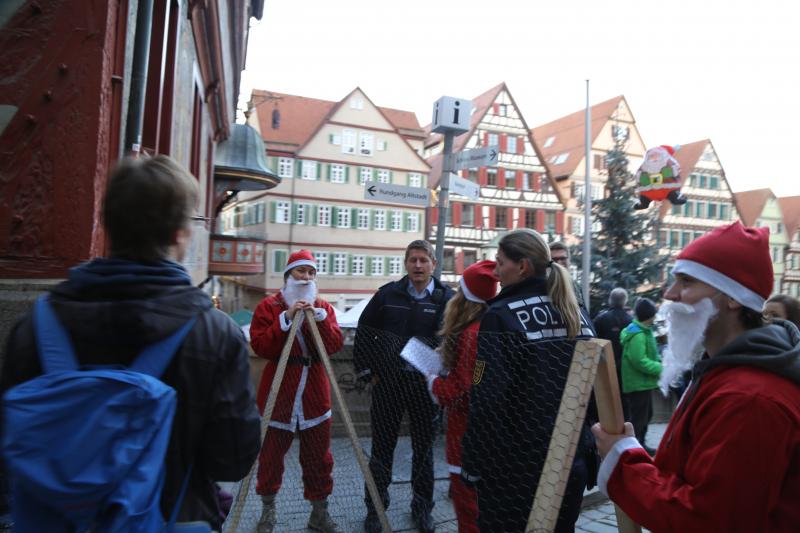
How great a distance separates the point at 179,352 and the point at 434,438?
140 inches

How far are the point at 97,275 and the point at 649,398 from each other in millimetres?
6248

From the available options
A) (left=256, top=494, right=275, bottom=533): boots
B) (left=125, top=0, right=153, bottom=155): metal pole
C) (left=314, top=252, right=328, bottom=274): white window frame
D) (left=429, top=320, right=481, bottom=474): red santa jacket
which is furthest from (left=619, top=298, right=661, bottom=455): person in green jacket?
(left=314, top=252, right=328, bottom=274): white window frame

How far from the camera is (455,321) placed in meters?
3.98

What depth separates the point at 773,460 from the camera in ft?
5.06

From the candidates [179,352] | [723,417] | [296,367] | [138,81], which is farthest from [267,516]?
[723,417]

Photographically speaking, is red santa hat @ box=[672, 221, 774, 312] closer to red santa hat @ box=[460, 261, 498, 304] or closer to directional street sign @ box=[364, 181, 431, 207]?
→ red santa hat @ box=[460, 261, 498, 304]

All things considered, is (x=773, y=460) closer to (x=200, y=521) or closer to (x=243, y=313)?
(x=200, y=521)

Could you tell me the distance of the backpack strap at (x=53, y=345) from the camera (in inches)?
59.3

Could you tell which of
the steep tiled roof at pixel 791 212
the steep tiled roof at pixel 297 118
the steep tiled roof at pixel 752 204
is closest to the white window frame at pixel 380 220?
the steep tiled roof at pixel 297 118

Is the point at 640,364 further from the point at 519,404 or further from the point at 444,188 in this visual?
the point at 519,404

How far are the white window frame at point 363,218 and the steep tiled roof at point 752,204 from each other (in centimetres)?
3326

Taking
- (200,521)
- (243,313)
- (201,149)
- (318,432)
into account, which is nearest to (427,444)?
(318,432)

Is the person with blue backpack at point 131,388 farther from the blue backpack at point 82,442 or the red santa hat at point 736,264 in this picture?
the red santa hat at point 736,264

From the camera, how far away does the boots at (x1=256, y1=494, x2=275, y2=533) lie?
159 inches
